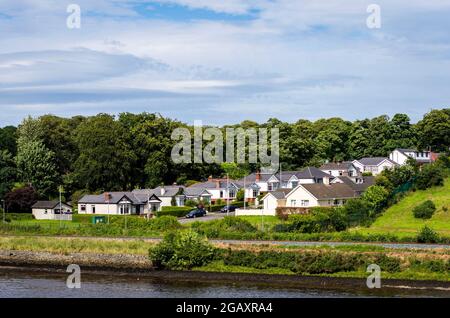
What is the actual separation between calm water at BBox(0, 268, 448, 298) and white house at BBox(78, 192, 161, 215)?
34.1 m

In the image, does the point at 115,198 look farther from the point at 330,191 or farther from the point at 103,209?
the point at 330,191

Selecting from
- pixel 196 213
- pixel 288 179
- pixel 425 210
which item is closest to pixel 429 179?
pixel 425 210

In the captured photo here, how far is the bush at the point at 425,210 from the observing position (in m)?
58.4

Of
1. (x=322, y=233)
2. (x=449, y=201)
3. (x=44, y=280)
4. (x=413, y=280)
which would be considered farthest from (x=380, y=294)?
(x=449, y=201)

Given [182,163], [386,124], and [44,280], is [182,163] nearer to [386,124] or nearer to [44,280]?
[386,124]

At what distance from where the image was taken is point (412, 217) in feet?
195

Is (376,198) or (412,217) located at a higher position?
(376,198)

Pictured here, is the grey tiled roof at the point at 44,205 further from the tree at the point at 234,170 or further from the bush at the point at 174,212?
the tree at the point at 234,170

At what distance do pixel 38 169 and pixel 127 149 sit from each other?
11.9m

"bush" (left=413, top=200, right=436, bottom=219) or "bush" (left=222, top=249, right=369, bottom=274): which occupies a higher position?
"bush" (left=413, top=200, right=436, bottom=219)

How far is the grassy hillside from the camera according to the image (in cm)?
5534

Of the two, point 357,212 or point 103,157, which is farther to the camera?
point 103,157

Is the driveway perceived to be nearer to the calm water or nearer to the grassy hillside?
the grassy hillside

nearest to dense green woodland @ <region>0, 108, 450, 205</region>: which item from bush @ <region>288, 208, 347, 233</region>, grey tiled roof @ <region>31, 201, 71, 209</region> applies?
grey tiled roof @ <region>31, 201, 71, 209</region>
